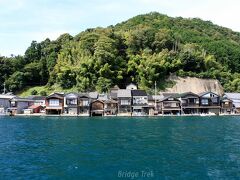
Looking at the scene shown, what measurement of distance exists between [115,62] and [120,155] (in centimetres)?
6269

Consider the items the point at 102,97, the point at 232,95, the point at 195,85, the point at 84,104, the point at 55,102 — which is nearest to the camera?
the point at 84,104

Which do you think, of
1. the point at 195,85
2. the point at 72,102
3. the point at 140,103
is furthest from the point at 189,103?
the point at 72,102

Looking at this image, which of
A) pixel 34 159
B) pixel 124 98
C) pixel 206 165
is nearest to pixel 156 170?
pixel 206 165

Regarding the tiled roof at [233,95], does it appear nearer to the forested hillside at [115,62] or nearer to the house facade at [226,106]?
the house facade at [226,106]

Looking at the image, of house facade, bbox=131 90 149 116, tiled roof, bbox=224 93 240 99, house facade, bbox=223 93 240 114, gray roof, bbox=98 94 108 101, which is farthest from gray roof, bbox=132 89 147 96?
tiled roof, bbox=224 93 240 99

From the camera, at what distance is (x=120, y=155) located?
26875 mm

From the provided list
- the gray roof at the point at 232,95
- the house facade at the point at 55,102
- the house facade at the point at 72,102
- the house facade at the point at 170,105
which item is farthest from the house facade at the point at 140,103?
the gray roof at the point at 232,95

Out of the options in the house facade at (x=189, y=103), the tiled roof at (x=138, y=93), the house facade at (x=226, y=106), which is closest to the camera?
the house facade at (x=189, y=103)

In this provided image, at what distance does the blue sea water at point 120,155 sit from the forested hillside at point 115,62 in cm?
4632

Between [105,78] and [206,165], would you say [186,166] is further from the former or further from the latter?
[105,78]

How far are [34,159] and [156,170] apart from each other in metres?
9.23

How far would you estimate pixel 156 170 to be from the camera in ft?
72.9

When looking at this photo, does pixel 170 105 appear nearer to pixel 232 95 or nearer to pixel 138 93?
pixel 138 93

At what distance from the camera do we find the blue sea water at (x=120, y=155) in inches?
846
